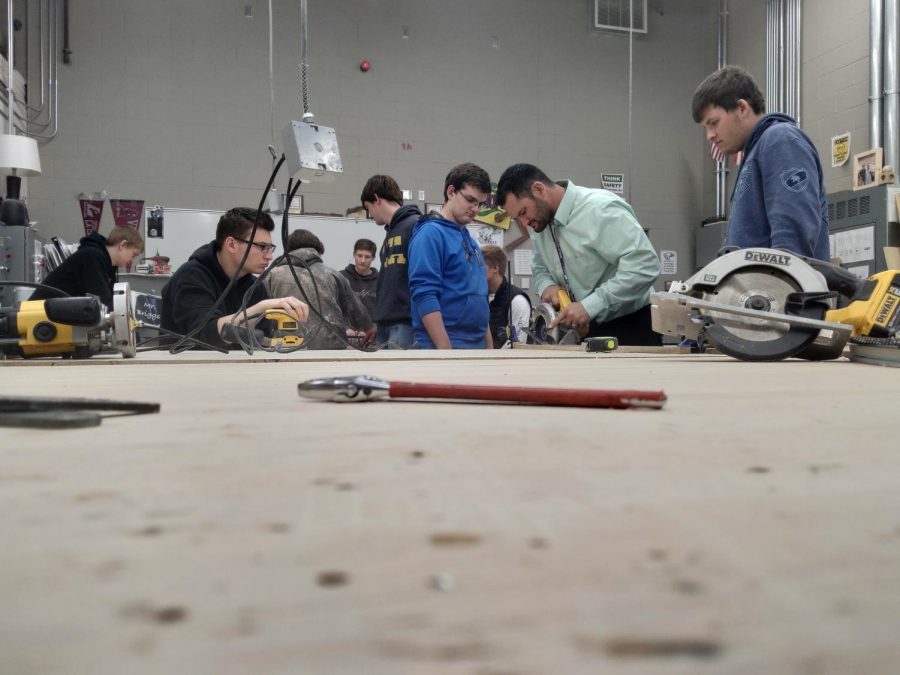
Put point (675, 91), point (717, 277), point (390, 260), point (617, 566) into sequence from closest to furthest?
point (617, 566) → point (717, 277) → point (390, 260) → point (675, 91)

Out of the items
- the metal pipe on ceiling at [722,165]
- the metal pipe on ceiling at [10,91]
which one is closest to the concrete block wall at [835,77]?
the metal pipe on ceiling at [722,165]

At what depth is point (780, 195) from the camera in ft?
4.44

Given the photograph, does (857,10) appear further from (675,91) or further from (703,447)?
(703,447)

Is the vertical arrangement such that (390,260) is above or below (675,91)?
below

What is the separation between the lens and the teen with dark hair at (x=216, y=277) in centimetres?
193

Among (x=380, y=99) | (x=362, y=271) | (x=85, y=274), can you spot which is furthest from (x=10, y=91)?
(x=380, y=99)

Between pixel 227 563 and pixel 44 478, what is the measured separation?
12 centimetres

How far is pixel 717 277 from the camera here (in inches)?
44.9

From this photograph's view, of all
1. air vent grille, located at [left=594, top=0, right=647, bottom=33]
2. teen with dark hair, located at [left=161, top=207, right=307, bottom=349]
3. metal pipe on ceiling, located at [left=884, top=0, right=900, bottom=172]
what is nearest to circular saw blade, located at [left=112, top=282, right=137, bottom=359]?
teen with dark hair, located at [left=161, top=207, right=307, bottom=349]

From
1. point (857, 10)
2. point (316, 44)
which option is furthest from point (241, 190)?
point (857, 10)

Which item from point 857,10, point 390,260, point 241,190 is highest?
point 857,10

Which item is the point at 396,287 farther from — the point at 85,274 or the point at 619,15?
the point at 619,15

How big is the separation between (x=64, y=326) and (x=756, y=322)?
1.13 metres

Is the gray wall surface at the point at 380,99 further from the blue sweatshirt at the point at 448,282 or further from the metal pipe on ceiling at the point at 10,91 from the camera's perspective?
the blue sweatshirt at the point at 448,282
